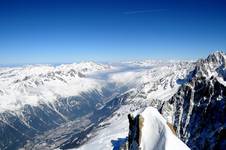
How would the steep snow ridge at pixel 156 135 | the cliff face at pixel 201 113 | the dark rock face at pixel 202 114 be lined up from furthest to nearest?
the dark rock face at pixel 202 114
the cliff face at pixel 201 113
the steep snow ridge at pixel 156 135

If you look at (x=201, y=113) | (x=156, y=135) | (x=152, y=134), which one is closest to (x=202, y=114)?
(x=201, y=113)

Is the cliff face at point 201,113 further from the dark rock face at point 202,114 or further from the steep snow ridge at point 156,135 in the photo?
the steep snow ridge at point 156,135

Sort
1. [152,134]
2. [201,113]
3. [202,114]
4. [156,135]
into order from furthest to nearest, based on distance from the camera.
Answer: [201,113], [202,114], [152,134], [156,135]

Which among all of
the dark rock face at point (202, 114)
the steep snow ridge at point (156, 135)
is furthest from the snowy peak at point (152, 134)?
the dark rock face at point (202, 114)

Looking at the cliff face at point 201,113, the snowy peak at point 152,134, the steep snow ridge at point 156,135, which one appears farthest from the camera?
the cliff face at point 201,113

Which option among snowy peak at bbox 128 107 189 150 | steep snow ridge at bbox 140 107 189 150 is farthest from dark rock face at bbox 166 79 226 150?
snowy peak at bbox 128 107 189 150

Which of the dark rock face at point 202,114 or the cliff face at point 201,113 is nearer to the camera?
the cliff face at point 201,113

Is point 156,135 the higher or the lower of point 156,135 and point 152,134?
the higher

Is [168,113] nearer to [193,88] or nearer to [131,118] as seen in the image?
[193,88]

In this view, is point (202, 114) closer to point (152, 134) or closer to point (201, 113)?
point (201, 113)
